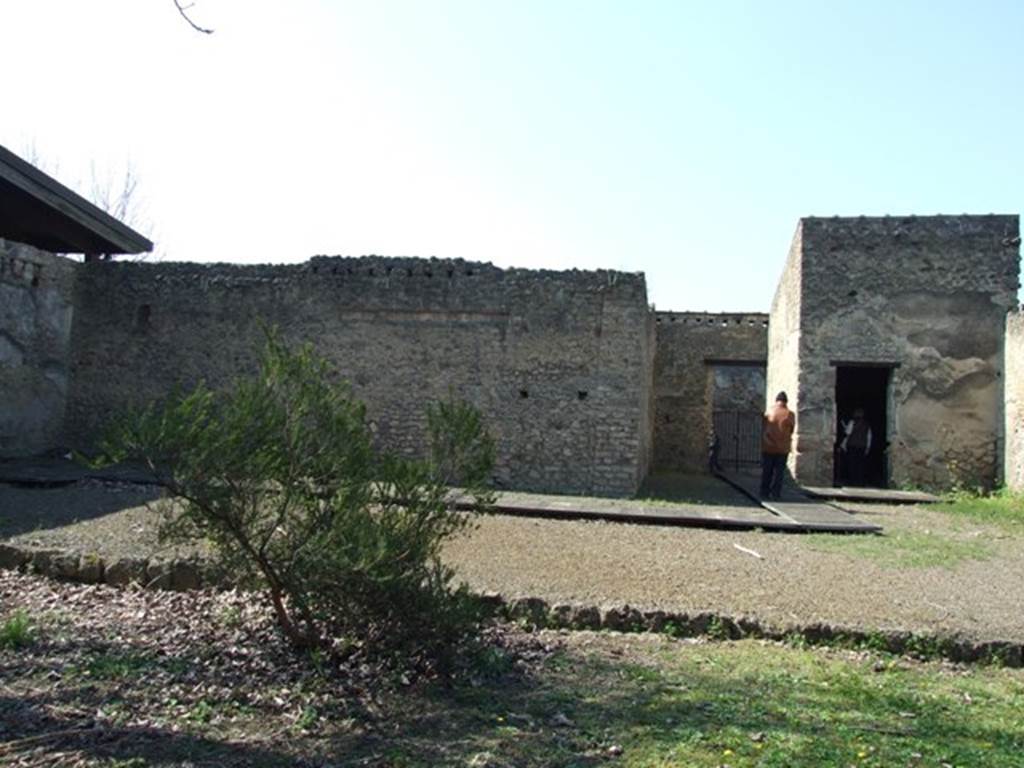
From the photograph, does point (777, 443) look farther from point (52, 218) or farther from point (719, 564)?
point (52, 218)

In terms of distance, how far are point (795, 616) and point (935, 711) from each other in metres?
1.35

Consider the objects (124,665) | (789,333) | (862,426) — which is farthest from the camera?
(862,426)

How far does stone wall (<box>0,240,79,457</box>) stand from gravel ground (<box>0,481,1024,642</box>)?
2776 millimetres

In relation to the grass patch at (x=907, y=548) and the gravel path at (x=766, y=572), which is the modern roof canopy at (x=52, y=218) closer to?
the gravel path at (x=766, y=572)

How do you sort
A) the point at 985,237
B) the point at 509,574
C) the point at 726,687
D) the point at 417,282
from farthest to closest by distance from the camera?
the point at 985,237 < the point at 417,282 < the point at 509,574 < the point at 726,687

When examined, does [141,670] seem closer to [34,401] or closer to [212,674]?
[212,674]

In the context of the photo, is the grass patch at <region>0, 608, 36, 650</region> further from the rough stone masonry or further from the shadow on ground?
Answer: the rough stone masonry

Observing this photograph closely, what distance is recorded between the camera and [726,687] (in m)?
4.29

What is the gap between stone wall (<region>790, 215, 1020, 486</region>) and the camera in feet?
42.2

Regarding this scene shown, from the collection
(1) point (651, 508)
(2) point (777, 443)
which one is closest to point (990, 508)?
(2) point (777, 443)

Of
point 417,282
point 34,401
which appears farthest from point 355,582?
point 34,401

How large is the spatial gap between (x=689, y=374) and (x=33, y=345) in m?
12.6

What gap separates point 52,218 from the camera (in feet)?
42.2

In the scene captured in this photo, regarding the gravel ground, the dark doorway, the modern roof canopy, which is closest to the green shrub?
the gravel ground
